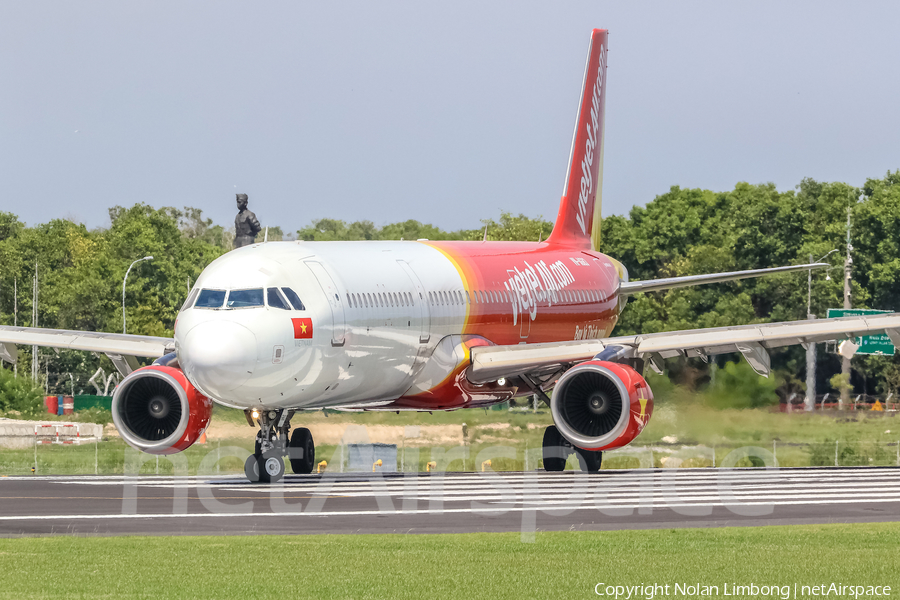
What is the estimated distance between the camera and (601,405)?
→ 28312mm

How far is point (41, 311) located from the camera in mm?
93938

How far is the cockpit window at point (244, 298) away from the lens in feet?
80.7

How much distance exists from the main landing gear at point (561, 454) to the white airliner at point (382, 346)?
1.7 inches

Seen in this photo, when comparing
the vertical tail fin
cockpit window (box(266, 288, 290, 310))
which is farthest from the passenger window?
the vertical tail fin

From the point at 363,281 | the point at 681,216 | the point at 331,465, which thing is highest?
the point at 681,216

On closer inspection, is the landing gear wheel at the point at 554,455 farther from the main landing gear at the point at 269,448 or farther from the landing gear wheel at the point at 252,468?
the landing gear wheel at the point at 252,468

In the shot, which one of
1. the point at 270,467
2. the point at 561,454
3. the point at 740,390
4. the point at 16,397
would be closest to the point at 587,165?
the point at 740,390

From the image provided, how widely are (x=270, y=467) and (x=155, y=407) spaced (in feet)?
8.63

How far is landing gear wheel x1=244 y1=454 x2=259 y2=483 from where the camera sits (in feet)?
88.0

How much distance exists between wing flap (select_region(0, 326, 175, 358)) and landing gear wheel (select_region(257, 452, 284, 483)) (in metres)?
4.37

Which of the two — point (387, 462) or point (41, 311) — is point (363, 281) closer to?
point (387, 462)

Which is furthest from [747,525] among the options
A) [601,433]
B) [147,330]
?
[147,330]

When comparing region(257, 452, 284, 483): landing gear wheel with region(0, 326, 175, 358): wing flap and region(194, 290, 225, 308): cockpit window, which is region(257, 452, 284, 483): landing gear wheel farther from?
region(0, 326, 175, 358): wing flap

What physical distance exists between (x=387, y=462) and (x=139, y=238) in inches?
2504
